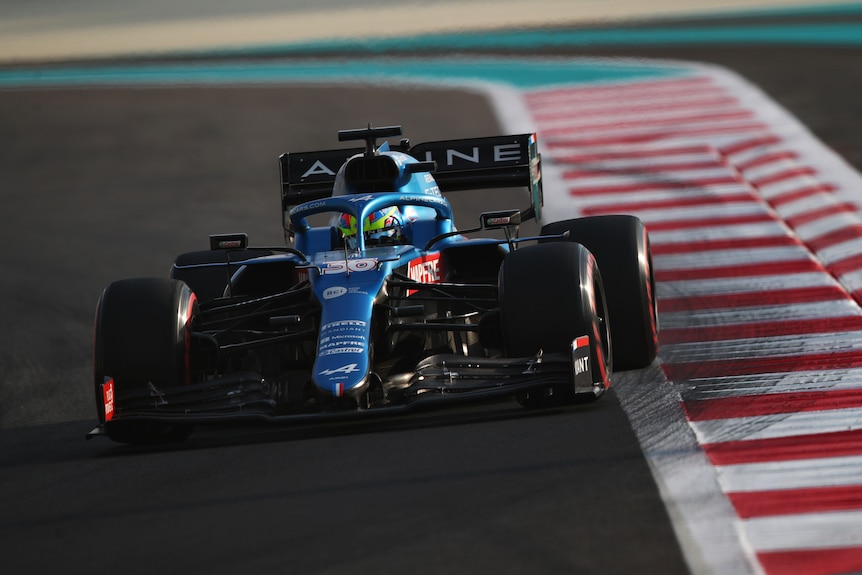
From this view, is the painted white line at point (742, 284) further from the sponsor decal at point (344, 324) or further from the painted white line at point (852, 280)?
the sponsor decal at point (344, 324)

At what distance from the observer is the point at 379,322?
26.7 feet

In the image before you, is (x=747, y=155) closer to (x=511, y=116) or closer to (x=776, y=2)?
(x=511, y=116)

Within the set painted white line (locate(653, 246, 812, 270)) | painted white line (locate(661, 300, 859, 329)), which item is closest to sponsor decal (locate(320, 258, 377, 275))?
painted white line (locate(661, 300, 859, 329))

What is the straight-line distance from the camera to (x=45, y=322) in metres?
12.0

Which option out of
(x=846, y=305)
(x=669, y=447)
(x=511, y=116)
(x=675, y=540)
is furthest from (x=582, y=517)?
(x=511, y=116)

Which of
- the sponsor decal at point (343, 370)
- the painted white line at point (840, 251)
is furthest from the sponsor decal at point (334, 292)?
the painted white line at point (840, 251)

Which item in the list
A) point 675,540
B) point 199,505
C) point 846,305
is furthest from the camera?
point 846,305

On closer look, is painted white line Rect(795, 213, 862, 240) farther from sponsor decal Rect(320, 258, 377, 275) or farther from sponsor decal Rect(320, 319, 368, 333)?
sponsor decal Rect(320, 319, 368, 333)

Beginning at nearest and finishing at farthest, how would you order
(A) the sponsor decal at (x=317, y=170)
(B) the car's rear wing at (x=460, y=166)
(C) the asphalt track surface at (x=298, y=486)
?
(C) the asphalt track surface at (x=298, y=486), (B) the car's rear wing at (x=460, y=166), (A) the sponsor decal at (x=317, y=170)

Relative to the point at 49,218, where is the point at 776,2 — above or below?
above

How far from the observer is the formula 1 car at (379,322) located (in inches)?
297

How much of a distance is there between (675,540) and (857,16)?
27.3 meters

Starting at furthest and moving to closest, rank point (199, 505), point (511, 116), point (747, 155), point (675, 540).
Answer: point (511, 116) → point (747, 155) → point (199, 505) → point (675, 540)

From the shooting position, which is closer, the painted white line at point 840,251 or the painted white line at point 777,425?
the painted white line at point 777,425
